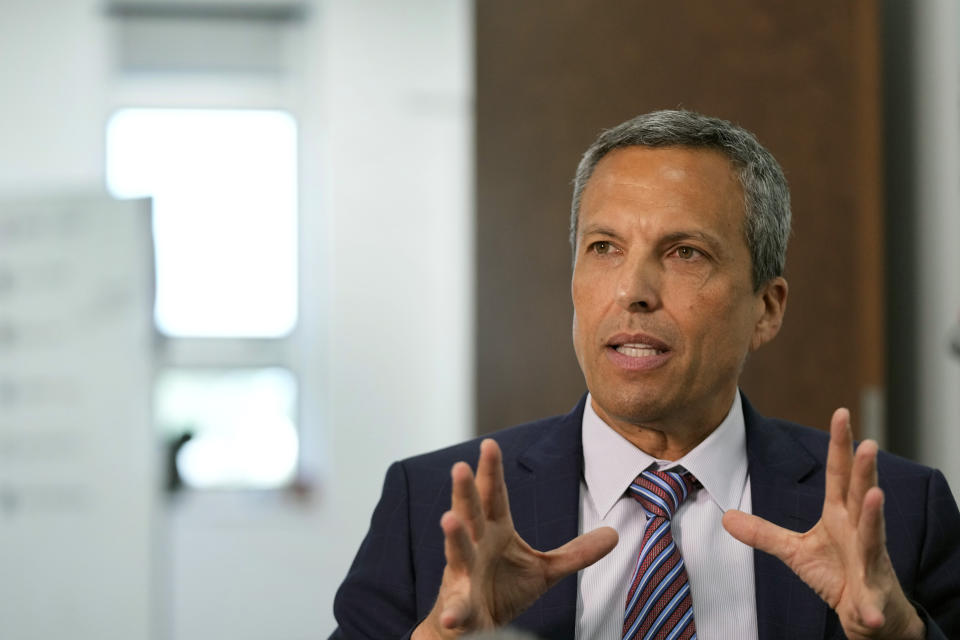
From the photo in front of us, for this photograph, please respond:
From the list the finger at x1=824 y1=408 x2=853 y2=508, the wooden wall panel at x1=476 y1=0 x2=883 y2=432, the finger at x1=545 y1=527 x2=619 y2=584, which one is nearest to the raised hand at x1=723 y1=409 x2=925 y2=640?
the finger at x1=824 y1=408 x2=853 y2=508

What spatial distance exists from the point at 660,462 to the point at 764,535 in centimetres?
28

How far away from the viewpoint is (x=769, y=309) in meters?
1.53

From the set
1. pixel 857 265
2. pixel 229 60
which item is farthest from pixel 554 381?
pixel 229 60

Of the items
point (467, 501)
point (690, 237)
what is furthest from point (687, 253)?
point (467, 501)

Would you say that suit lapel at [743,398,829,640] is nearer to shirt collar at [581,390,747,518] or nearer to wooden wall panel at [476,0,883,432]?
shirt collar at [581,390,747,518]

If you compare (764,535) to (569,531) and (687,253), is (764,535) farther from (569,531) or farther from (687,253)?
(687,253)

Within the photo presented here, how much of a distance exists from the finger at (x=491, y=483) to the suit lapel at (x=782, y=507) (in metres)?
0.40

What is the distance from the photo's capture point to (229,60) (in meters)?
4.46

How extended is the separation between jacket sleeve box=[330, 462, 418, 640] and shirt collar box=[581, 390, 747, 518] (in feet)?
0.87

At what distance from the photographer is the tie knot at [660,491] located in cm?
133

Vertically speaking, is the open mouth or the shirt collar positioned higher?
the open mouth

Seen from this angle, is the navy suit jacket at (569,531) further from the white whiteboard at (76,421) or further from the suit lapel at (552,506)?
the white whiteboard at (76,421)

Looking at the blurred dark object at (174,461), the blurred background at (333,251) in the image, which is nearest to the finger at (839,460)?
the blurred background at (333,251)

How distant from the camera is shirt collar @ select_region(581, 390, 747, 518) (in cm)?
136
